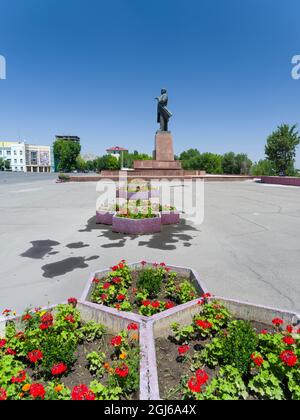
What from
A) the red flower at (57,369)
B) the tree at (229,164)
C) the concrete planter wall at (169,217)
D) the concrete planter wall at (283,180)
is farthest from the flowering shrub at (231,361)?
the tree at (229,164)

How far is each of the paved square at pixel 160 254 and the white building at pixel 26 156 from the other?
415ft

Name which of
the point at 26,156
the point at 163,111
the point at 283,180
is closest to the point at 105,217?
the point at 163,111

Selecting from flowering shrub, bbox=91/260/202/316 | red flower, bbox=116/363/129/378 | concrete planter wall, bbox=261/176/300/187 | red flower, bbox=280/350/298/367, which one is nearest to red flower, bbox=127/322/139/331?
flowering shrub, bbox=91/260/202/316

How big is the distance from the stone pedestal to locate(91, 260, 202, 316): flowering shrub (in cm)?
2555

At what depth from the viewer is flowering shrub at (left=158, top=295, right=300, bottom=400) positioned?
2105 mm

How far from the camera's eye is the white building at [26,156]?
118 metres

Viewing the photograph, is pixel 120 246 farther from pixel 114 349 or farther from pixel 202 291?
pixel 114 349

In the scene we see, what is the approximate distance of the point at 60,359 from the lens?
2451mm

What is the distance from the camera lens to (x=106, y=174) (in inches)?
1240

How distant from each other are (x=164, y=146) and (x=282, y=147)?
22970 mm

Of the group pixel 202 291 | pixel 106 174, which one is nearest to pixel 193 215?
pixel 202 291

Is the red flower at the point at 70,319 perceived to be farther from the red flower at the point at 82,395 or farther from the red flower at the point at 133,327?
the red flower at the point at 82,395
